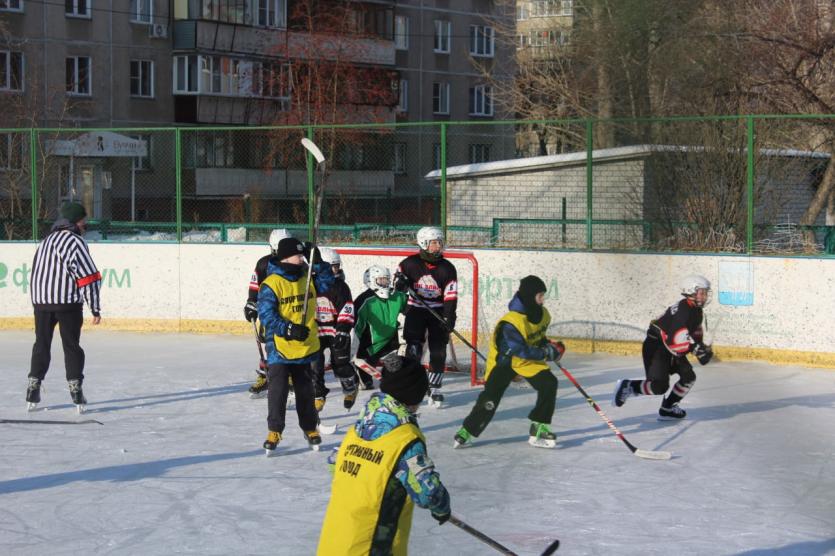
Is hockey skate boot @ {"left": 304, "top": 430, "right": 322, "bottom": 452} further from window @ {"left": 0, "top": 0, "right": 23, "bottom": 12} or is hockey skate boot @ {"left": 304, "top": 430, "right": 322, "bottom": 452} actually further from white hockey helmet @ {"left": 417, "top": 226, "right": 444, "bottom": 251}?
window @ {"left": 0, "top": 0, "right": 23, "bottom": 12}

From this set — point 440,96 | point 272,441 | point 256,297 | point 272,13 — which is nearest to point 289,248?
point 272,441

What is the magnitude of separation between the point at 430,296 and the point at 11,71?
25.2 meters

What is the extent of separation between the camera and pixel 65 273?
29.5 ft

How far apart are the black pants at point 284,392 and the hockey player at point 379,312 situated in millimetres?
1598

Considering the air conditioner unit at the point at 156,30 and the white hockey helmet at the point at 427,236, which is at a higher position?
the air conditioner unit at the point at 156,30

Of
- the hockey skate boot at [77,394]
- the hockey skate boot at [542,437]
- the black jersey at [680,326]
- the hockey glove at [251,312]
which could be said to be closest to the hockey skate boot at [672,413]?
the black jersey at [680,326]

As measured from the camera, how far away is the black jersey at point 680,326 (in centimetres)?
871

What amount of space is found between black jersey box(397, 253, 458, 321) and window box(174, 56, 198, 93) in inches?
1102

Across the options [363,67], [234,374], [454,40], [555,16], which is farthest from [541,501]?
[454,40]

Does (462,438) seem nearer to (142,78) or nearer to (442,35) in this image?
(142,78)

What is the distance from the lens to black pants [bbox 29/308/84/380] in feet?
29.8

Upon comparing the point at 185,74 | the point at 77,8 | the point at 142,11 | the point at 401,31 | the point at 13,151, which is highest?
the point at 401,31

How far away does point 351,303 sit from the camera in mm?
8945

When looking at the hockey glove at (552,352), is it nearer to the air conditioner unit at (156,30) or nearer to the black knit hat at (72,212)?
the black knit hat at (72,212)
